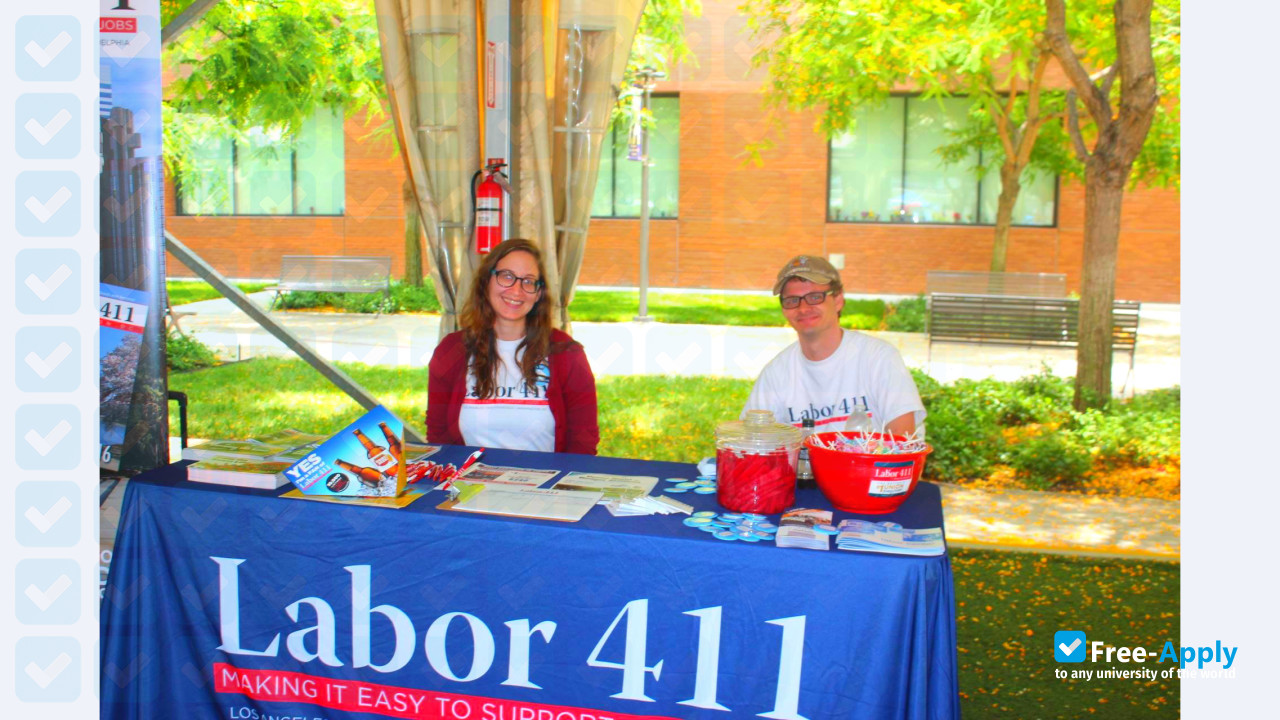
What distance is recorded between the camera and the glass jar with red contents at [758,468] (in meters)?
2.27

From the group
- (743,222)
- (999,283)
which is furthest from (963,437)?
(743,222)

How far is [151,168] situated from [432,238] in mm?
1422

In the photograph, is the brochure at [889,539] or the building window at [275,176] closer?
the brochure at [889,539]

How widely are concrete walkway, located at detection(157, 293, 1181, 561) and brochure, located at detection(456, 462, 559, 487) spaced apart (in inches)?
106

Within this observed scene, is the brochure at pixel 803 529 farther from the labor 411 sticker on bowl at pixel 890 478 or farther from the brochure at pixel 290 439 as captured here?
the brochure at pixel 290 439

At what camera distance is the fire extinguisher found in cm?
410

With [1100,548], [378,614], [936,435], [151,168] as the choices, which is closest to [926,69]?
[936,435]

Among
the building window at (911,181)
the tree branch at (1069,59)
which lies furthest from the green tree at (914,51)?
the building window at (911,181)

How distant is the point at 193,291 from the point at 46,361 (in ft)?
43.7

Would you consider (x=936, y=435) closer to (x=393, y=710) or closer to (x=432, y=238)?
(x=432, y=238)

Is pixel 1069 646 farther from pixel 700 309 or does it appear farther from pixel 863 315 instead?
pixel 700 309

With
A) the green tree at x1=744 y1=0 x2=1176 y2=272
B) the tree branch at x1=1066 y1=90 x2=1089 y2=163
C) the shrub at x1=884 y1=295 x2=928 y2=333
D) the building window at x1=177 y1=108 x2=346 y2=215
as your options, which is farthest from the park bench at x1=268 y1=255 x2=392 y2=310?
the tree branch at x1=1066 y1=90 x2=1089 y2=163

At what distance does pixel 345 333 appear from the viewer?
36.8 feet
